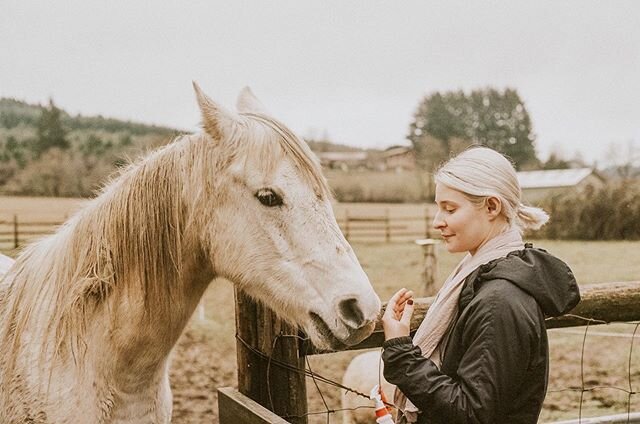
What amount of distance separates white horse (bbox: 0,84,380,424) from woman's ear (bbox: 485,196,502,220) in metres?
0.53

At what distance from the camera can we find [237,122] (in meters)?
2.16

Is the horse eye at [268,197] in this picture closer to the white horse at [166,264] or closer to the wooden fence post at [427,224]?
the white horse at [166,264]

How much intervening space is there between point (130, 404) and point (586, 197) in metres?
32.7

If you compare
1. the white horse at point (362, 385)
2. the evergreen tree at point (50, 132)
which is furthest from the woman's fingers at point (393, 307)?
the evergreen tree at point (50, 132)

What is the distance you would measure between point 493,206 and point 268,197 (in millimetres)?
816

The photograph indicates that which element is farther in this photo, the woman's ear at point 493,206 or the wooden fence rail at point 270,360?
the wooden fence rail at point 270,360

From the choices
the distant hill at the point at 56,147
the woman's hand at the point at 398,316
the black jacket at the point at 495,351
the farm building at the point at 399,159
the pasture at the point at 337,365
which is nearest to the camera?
the black jacket at the point at 495,351

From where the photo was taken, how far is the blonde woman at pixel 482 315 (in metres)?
1.47

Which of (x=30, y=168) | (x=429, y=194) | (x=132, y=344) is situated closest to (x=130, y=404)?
(x=132, y=344)

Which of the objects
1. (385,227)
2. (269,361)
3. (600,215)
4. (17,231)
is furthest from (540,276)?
(600,215)

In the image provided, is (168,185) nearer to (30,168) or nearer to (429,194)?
(30,168)

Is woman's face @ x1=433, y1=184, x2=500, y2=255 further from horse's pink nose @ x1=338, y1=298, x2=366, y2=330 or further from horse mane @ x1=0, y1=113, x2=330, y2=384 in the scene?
horse mane @ x1=0, y1=113, x2=330, y2=384

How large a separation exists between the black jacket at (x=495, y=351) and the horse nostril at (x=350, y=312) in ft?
1.03

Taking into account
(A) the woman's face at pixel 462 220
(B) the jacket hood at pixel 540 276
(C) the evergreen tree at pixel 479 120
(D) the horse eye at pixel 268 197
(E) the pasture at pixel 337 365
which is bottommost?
(E) the pasture at pixel 337 365
